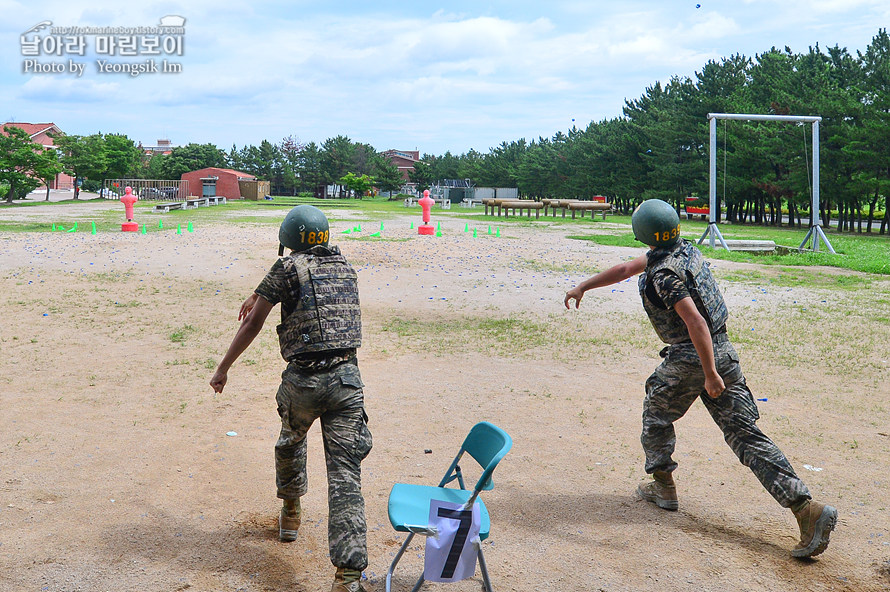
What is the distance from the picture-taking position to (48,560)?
3746 millimetres

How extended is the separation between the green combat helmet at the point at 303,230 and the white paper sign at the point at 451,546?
1.40 meters

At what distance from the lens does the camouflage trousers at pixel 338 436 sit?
11.1 ft

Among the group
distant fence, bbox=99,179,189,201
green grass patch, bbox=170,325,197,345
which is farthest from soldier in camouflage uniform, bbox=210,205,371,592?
distant fence, bbox=99,179,189,201

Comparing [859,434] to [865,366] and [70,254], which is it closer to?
[865,366]

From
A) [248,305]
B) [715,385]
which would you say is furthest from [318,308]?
[715,385]

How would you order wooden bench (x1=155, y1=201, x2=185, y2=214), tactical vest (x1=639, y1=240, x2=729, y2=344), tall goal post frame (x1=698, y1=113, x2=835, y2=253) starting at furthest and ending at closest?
wooden bench (x1=155, y1=201, x2=185, y2=214) → tall goal post frame (x1=698, y1=113, x2=835, y2=253) → tactical vest (x1=639, y1=240, x2=729, y2=344)

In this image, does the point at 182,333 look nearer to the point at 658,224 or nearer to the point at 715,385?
the point at 658,224

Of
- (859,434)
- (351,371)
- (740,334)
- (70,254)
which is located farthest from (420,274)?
(351,371)

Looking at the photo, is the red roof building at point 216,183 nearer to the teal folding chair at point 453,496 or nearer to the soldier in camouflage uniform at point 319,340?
the soldier in camouflage uniform at point 319,340

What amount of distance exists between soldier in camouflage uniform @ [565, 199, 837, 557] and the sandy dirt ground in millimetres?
288

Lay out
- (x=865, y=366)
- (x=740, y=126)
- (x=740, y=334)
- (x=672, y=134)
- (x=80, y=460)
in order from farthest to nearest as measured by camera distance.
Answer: (x=672, y=134) < (x=740, y=126) < (x=740, y=334) < (x=865, y=366) < (x=80, y=460)

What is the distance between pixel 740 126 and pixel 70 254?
31.1 m

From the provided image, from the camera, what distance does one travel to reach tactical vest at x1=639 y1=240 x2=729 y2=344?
13.5 feet

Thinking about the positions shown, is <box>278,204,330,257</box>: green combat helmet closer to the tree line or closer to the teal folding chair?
the teal folding chair
